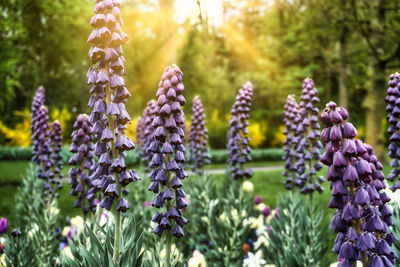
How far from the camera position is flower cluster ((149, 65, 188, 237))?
274 cm

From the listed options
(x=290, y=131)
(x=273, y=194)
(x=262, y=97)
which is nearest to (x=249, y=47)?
(x=262, y=97)

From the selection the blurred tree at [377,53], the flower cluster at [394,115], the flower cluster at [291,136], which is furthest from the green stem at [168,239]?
the blurred tree at [377,53]

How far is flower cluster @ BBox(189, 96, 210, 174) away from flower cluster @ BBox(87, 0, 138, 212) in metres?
3.89


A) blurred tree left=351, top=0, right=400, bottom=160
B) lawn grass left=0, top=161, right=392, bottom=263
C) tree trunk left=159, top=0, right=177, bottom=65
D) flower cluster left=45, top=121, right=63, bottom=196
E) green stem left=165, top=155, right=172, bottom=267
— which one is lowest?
lawn grass left=0, top=161, right=392, bottom=263

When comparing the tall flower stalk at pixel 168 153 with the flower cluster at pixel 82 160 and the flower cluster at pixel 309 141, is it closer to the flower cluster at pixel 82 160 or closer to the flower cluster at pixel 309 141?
the flower cluster at pixel 82 160

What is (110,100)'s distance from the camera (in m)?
2.58

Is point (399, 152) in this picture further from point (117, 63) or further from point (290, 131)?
point (117, 63)

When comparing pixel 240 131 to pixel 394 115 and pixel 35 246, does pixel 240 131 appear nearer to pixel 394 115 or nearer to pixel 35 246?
pixel 394 115

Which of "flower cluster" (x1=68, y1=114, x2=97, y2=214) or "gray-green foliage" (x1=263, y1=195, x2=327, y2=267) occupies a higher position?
"flower cluster" (x1=68, y1=114, x2=97, y2=214)

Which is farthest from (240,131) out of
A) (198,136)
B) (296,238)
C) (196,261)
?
(196,261)

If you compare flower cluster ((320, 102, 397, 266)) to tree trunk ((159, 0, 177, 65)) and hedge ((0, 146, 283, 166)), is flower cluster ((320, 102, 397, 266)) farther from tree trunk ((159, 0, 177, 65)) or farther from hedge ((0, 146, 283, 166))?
tree trunk ((159, 0, 177, 65))

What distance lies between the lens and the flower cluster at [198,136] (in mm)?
6504

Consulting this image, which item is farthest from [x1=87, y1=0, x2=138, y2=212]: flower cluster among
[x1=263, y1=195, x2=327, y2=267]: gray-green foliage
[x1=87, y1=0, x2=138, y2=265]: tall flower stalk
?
[x1=263, y1=195, x2=327, y2=267]: gray-green foliage

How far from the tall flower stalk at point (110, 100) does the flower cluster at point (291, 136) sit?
337cm
